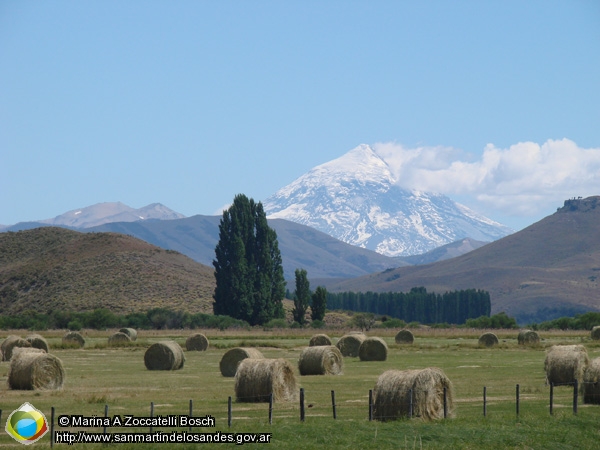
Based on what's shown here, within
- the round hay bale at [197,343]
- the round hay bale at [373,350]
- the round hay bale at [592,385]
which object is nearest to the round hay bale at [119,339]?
the round hay bale at [197,343]

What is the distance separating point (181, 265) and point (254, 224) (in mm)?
50255

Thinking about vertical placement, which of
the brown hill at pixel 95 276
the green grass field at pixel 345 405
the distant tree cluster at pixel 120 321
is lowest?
the green grass field at pixel 345 405

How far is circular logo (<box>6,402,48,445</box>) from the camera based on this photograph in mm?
20562

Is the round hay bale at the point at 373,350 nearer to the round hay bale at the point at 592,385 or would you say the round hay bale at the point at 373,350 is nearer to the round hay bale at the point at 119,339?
the round hay bale at the point at 119,339

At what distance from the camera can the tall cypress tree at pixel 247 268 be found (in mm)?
107625

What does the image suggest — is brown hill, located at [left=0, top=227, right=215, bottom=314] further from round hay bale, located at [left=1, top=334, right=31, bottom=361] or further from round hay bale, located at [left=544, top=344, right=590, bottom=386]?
round hay bale, located at [left=544, top=344, right=590, bottom=386]

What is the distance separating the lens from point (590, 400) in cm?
3047

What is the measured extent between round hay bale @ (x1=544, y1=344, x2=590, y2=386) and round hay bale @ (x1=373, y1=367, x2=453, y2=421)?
10.6m

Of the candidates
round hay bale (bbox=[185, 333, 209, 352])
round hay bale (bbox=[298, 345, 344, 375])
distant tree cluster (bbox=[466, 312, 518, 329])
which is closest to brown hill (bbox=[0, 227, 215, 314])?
distant tree cluster (bbox=[466, 312, 518, 329])

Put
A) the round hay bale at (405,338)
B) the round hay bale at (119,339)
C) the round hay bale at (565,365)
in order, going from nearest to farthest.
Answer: the round hay bale at (565,365)
the round hay bale at (119,339)
the round hay bale at (405,338)

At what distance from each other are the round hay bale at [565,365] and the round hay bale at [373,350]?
1854cm

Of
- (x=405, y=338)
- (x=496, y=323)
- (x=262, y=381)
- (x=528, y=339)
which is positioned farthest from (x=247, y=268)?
(x=262, y=381)

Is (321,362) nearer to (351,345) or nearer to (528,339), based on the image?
(351,345)

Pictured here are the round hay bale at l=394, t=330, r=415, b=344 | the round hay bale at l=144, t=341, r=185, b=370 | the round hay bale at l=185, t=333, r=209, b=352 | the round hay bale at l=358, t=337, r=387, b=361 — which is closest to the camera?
the round hay bale at l=144, t=341, r=185, b=370
